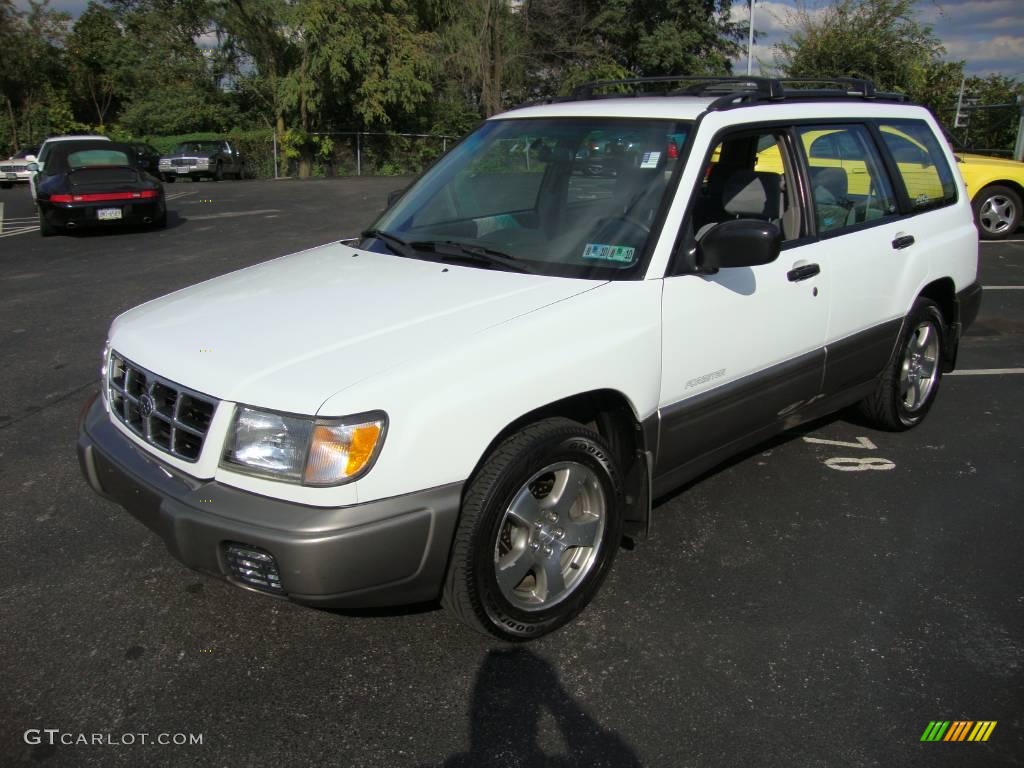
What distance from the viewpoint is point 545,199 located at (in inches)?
154

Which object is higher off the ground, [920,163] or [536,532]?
[920,163]

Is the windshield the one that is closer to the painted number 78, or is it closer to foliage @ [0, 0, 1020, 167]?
the painted number 78

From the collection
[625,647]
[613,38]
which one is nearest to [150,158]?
[613,38]

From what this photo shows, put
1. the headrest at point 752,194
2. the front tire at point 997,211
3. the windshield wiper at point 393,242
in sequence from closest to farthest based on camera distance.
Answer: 1. the windshield wiper at point 393,242
2. the headrest at point 752,194
3. the front tire at point 997,211

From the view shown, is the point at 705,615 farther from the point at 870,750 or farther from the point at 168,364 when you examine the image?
the point at 168,364

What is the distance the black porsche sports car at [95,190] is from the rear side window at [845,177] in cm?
1209

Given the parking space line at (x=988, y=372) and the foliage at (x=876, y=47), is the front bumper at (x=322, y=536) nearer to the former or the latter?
the parking space line at (x=988, y=372)

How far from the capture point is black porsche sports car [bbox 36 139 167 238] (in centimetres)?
1327

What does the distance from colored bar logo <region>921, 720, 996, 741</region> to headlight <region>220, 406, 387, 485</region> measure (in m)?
1.87

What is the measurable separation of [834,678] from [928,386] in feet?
9.40

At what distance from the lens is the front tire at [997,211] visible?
1227 cm

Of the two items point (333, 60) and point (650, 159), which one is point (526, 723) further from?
point (333, 60)

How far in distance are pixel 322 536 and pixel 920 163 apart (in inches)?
160

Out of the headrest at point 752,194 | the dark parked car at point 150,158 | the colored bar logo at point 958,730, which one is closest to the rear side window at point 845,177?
the headrest at point 752,194
